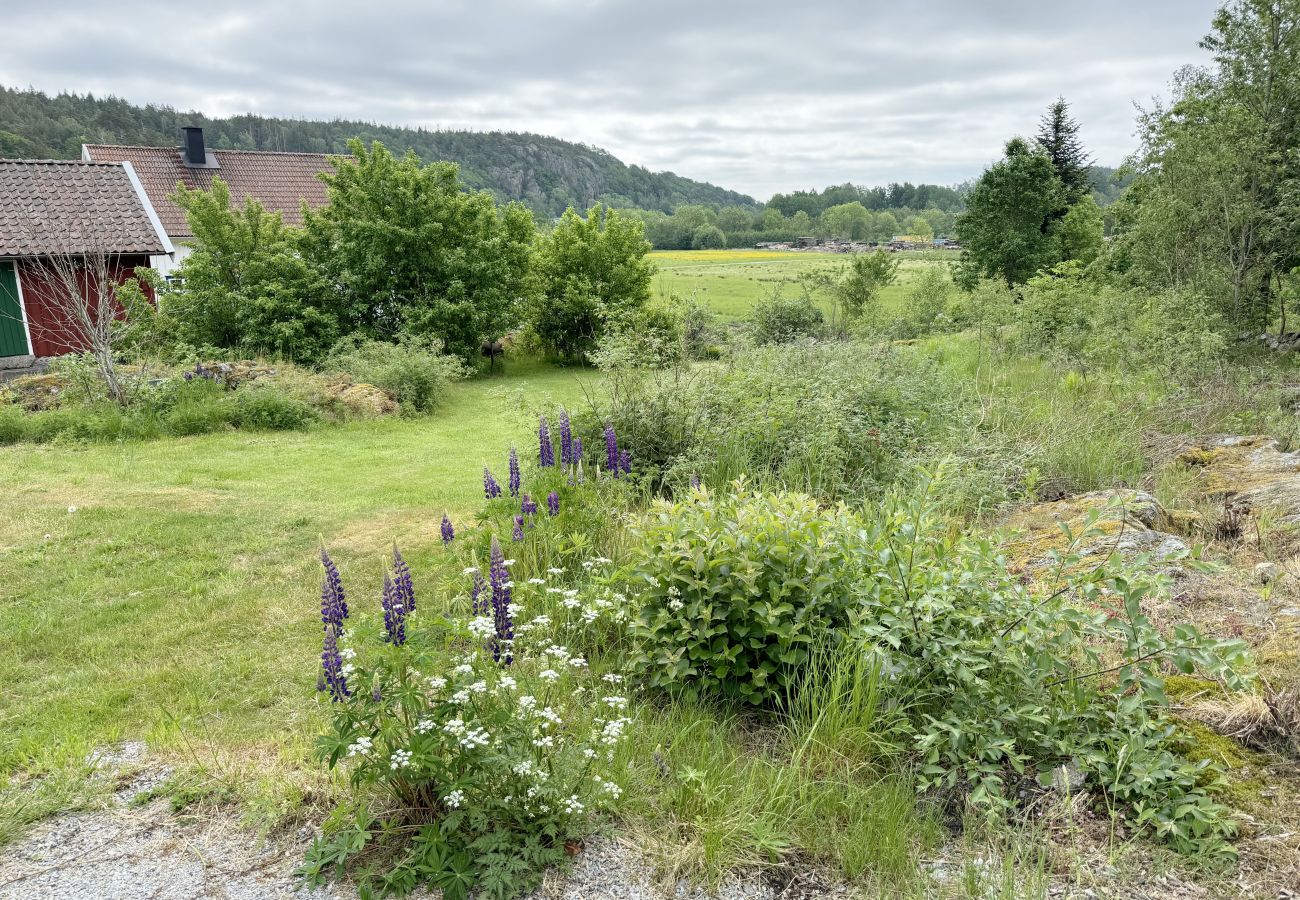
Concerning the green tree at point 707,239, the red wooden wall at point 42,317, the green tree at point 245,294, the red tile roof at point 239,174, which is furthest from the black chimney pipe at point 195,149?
the green tree at point 707,239

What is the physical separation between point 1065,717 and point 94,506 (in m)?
7.74

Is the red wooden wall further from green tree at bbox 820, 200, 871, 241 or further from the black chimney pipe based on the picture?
green tree at bbox 820, 200, 871, 241

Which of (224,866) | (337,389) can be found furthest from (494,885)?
(337,389)

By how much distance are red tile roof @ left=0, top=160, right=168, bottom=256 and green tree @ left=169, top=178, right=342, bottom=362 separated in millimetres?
3646

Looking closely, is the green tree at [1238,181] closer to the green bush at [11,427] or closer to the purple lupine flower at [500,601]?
the purple lupine flower at [500,601]

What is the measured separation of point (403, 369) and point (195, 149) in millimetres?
20980

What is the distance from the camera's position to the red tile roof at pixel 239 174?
86.9 feet

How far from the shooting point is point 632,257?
19281 millimetres

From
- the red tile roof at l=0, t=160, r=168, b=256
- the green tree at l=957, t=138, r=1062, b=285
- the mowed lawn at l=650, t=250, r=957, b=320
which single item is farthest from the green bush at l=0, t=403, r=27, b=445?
the green tree at l=957, t=138, r=1062, b=285

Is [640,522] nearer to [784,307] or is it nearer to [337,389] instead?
[337,389]

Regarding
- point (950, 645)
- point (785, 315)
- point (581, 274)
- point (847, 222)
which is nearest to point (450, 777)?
point (950, 645)

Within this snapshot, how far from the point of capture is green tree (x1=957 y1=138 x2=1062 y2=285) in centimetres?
3203

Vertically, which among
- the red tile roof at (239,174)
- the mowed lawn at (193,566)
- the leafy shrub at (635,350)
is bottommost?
the mowed lawn at (193,566)

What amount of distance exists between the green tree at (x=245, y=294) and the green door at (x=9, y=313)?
15.0 feet
